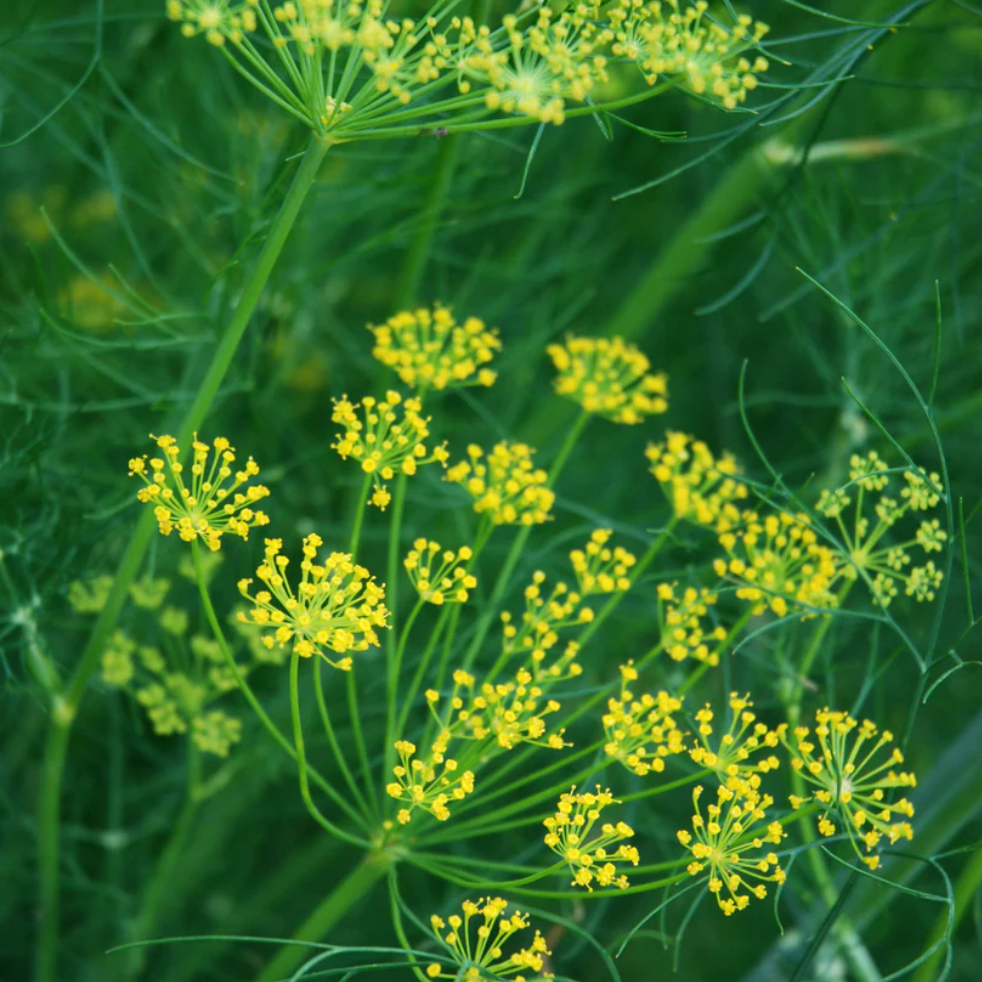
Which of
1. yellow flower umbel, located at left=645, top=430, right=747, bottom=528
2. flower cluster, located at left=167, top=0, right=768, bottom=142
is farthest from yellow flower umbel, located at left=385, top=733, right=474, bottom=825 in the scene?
flower cluster, located at left=167, top=0, right=768, bottom=142

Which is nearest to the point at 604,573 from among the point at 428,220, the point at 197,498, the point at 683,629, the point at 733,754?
the point at 683,629

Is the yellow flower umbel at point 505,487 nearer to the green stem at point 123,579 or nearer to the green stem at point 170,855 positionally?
the green stem at point 123,579

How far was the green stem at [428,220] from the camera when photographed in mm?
1235

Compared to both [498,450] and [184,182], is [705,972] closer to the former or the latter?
[498,450]

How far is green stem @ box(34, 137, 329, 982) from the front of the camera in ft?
2.89

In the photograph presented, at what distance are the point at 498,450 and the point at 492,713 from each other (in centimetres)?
24

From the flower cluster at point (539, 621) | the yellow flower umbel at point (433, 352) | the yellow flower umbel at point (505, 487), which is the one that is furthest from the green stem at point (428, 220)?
the flower cluster at point (539, 621)

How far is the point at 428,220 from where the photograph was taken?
4.18 ft

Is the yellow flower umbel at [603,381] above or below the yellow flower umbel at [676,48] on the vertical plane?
below

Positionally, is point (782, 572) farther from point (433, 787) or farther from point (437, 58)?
point (437, 58)

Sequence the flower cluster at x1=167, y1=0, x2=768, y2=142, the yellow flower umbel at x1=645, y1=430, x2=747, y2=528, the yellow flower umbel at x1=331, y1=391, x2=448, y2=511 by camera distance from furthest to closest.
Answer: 1. the yellow flower umbel at x1=645, y1=430, x2=747, y2=528
2. the yellow flower umbel at x1=331, y1=391, x2=448, y2=511
3. the flower cluster at x1=167, y1=0, x2=768, y2=142

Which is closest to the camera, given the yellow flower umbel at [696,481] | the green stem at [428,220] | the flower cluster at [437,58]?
the flower cluster at [437,58]

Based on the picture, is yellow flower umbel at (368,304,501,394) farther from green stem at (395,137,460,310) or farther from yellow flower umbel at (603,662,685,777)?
yellow flower umbel at (603,662,685,777)

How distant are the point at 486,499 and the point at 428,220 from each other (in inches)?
16.0
